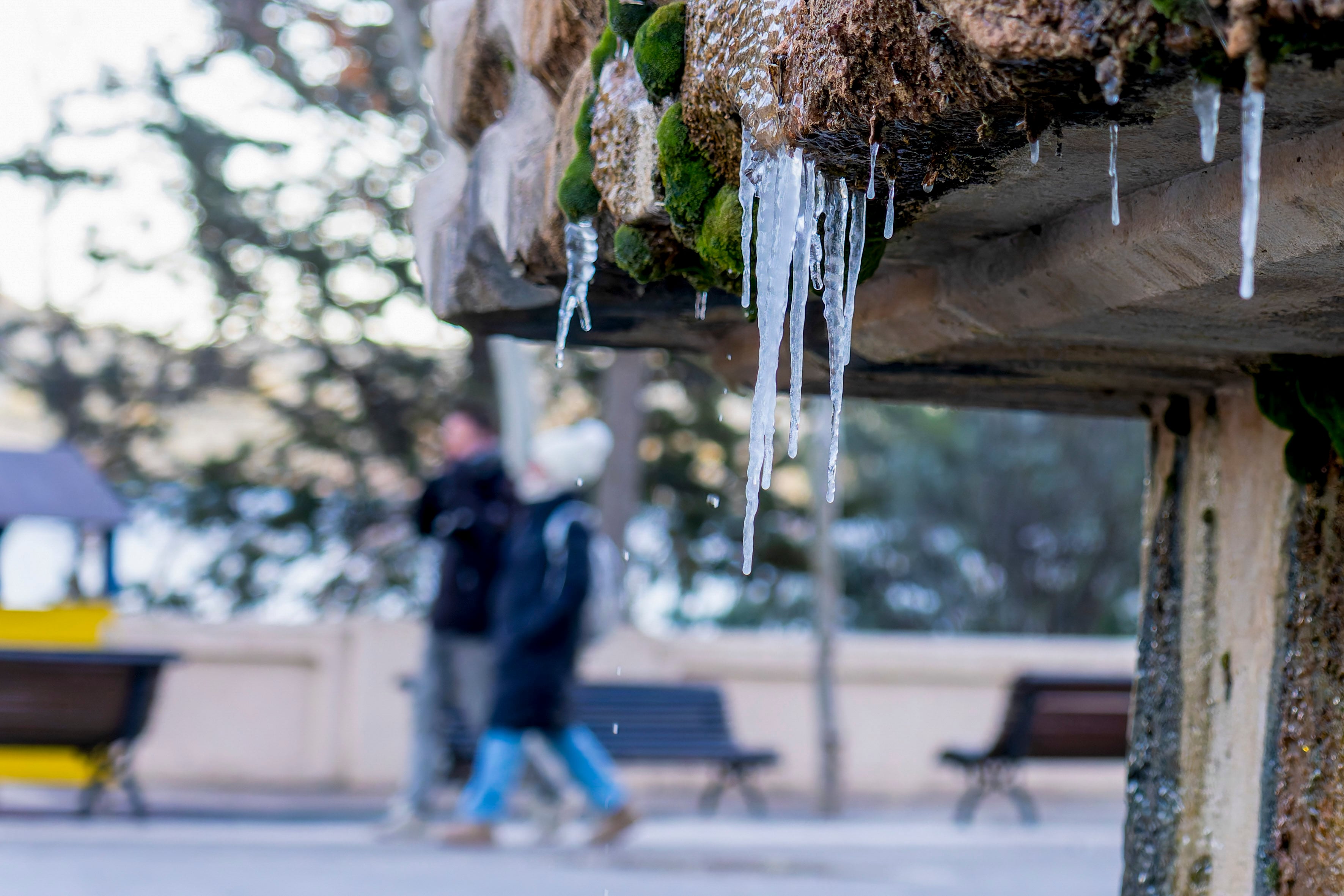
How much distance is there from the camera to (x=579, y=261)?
2236mm

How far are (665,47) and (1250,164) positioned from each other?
0.82 metres

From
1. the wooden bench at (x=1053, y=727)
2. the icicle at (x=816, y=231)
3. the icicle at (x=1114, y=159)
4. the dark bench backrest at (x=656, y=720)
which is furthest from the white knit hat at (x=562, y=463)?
the icicle at (x=1114, y=159)

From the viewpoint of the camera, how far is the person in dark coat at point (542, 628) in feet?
20.3

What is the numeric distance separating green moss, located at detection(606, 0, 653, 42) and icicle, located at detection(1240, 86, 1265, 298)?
865mm

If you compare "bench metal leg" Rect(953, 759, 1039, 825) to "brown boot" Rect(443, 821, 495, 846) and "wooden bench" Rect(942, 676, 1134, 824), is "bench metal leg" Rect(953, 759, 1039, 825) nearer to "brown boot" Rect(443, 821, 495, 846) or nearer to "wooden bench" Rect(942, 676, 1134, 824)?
"wooden bench" Rect(942, 676, 1134, 824)

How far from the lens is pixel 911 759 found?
9.35 meters

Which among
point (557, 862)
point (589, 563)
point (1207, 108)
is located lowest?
point (557, 862)

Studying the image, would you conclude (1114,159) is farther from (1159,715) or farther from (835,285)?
(1159,715)

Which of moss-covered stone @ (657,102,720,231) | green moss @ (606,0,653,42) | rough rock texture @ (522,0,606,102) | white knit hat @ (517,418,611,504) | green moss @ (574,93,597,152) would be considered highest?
rough rock texture @ (522,0,606,102)

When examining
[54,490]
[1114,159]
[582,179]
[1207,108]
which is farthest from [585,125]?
[54,490]

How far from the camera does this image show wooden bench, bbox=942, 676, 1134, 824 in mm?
7859

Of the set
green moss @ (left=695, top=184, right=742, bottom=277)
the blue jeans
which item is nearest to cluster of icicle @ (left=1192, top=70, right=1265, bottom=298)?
green moss @ (left=695, top=184, right=742, bottom=277)

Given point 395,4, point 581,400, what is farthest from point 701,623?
point 395,4

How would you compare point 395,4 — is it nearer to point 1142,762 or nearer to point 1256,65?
point 1142,762
